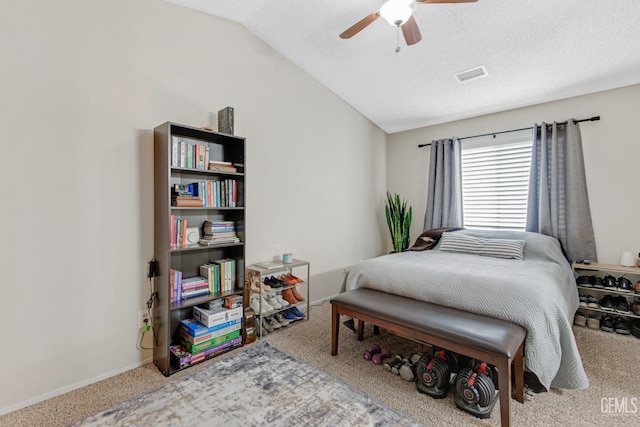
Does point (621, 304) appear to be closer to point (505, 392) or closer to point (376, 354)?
point (505, 392)

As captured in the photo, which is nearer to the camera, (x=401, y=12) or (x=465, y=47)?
(x=401, y=12)

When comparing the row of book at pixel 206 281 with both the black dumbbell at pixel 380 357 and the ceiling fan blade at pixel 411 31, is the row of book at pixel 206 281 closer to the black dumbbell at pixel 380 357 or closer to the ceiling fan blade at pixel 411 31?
the black dumbbell at pixel 380 357

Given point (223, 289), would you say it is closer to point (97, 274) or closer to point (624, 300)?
point (97, 274)

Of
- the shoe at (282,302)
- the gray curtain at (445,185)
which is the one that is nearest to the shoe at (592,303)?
the gray curtain at (445,185)

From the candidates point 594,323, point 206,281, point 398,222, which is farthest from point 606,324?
point 206,281

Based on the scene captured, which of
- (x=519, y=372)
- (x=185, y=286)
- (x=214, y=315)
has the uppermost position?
(x=185, y=286)

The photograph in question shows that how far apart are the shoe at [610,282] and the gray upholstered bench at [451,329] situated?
1.89 metres

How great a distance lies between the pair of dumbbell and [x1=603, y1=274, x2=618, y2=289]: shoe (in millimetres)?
2341

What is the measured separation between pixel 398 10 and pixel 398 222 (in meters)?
3.08

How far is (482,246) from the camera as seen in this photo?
3.20m

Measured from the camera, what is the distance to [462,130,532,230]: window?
11.7ft

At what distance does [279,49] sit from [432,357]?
320 cm

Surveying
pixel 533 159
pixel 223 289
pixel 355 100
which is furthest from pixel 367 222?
pixel 223 289

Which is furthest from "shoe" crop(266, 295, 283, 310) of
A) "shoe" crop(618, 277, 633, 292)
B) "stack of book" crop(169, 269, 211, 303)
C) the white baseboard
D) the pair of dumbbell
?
"shoe" crop(618, 277, 633, 292)
